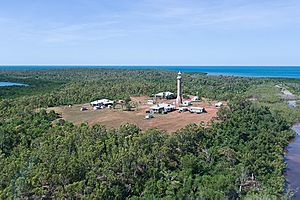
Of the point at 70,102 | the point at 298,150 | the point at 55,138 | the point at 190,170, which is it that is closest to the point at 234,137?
the point at 298,150

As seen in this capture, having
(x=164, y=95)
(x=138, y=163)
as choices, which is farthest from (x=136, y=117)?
(x=138, y=163)

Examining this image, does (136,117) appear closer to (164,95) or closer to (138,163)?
(164,95)

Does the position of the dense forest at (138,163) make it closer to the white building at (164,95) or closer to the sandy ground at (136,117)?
the sandy ground at (136,117)

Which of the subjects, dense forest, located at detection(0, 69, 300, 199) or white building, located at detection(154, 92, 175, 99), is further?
white building, located at detection(154, 92, 175, 99)

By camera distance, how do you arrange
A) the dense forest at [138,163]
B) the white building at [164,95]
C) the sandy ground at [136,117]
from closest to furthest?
the dense forest at [138,163] < the sandy ground at [136,117] < the white building at [164,95]

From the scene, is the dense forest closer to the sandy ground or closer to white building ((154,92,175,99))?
the sandy ground

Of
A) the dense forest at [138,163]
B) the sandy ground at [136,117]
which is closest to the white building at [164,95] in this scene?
the sandy ground at [136,117]

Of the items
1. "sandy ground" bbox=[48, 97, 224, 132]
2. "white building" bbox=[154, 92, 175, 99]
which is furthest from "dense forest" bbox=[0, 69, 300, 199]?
"white building" bbox=[154, 92, 175, 99]

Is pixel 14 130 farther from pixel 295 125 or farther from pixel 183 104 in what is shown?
pixel 295 125
